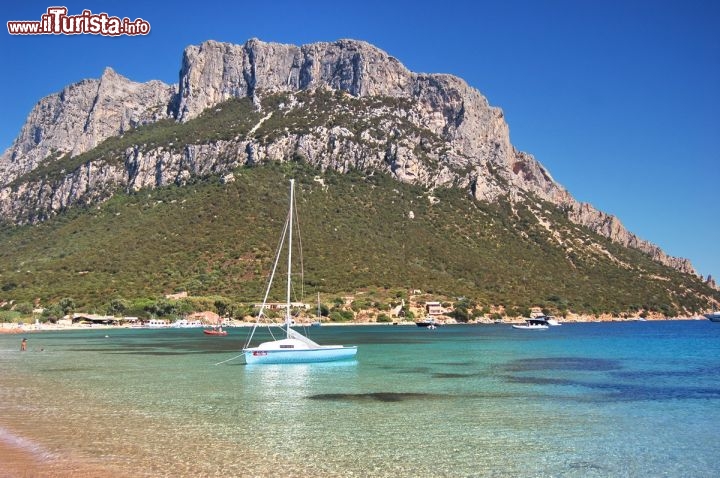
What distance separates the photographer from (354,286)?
107m

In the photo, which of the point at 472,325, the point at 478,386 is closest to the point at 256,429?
the point at 478,386

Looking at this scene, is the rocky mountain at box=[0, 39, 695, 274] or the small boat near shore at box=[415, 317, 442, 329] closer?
the small boat near shore at box=[415, 317, 442, 329]

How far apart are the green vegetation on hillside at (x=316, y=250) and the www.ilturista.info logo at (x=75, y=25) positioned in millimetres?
63603

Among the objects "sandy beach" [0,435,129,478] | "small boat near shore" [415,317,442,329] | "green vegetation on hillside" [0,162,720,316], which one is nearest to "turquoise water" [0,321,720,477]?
"sandy beach" [0,435,129,478]

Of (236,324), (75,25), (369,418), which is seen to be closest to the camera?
(369,418)

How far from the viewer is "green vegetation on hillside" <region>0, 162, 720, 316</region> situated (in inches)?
4097

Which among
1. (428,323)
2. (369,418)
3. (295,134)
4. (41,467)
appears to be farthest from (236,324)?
(41,467)

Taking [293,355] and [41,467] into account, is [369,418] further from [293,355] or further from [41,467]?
[293,355]

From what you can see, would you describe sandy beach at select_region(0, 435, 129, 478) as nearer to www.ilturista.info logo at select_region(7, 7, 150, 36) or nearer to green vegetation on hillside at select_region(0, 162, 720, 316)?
www.ilturista.info logo at select_region(7, 7, 150, 36)

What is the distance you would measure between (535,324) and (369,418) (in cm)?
8474

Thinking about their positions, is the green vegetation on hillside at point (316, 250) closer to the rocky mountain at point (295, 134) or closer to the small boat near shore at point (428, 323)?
the rocky mountain at point (295, 134)

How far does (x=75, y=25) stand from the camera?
38906 millimetres

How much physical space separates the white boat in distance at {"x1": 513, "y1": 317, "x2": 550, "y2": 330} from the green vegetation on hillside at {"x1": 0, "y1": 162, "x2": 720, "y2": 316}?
919cm

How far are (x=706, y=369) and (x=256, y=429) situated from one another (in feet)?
110
